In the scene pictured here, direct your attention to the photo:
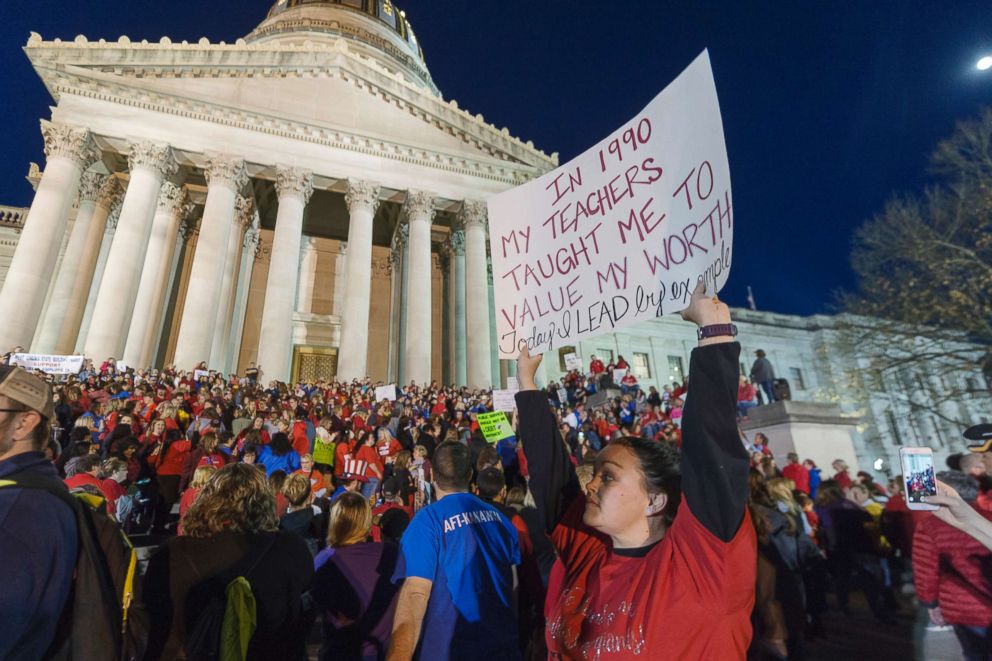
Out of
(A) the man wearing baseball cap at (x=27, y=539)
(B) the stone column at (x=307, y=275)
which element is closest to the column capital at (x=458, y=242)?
(B) the stone column at (x=307, y=275)

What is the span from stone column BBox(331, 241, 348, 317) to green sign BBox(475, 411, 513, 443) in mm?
22144

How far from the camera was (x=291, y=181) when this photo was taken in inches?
942

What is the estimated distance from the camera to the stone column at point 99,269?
22.2 metres

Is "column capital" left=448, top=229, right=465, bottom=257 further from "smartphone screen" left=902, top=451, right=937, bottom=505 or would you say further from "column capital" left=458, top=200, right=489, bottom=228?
"smartphone screen" left=902, top=451, right=937, bottom=505

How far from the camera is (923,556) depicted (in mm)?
3689

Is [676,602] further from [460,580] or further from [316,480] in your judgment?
[316,480]

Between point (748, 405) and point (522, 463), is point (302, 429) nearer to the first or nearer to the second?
point (522, 463)

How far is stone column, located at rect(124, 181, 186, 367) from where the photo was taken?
21.6m

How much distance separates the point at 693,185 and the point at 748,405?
12.5m

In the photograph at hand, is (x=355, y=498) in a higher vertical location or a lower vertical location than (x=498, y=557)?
higher

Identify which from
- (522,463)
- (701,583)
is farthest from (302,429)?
(701,583)

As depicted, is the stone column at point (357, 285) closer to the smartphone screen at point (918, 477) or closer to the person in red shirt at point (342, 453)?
the person in red shirt at point (342, 453)

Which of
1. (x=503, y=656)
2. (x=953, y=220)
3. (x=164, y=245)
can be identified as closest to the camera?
(x=503, y=656)

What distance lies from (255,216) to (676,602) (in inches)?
1262
